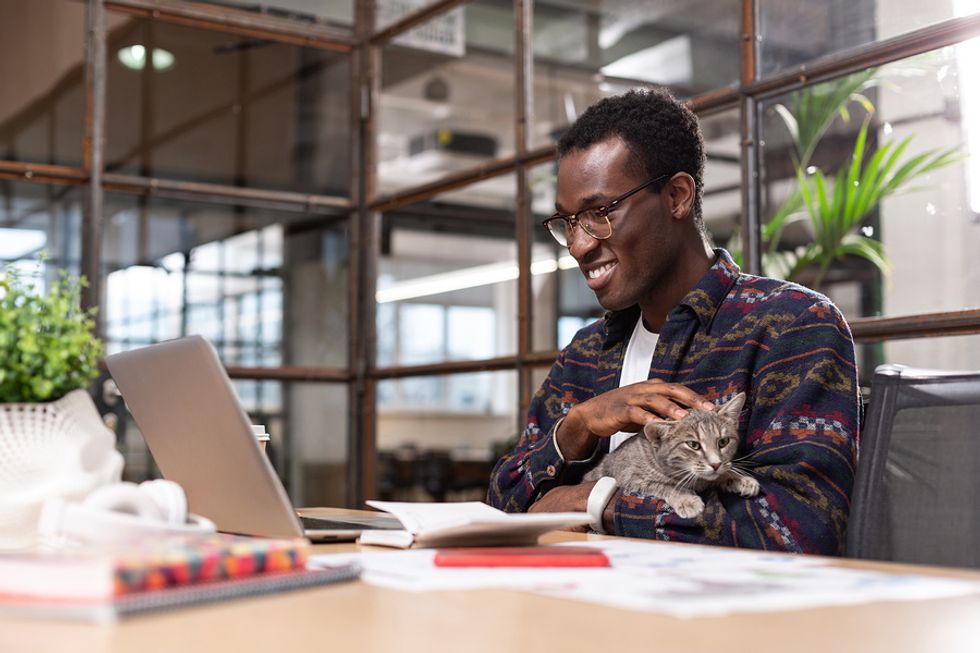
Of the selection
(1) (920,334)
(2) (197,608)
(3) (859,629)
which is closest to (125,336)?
(1) (920,334)

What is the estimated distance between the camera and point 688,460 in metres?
1.64

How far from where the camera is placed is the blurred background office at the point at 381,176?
8.84 ft

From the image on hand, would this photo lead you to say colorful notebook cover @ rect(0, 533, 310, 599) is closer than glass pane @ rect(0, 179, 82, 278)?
Yes

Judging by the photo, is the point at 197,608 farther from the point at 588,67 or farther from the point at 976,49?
the point at 588,67

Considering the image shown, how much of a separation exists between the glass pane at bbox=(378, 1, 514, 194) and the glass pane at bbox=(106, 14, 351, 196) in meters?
0.19

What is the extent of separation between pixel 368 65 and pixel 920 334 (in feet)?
8.03

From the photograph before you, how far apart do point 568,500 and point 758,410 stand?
1.09 ft

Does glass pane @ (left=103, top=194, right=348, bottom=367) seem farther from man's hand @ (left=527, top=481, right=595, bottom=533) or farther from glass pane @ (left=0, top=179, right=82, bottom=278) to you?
man's hand @ (left=527, top=481, right=595, bottom=533)

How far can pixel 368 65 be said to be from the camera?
13.4 feet

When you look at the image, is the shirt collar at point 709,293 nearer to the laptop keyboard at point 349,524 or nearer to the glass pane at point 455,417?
the laptop keyboard at point 349,524

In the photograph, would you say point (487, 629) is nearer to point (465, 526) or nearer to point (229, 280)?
point (465, 526)

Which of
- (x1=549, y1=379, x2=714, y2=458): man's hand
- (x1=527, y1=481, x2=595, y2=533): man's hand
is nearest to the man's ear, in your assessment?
(x1=549, y1=379, x2=714, y2=458): man's hand

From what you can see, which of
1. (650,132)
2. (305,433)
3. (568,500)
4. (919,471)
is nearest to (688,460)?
(568,500)

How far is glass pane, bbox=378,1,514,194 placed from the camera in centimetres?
365
